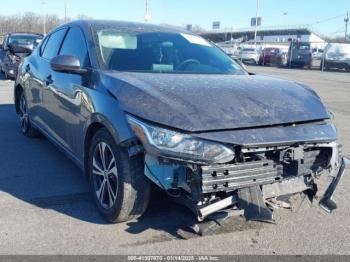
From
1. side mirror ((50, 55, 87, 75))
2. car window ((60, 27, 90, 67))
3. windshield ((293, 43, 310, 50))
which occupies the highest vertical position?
windshield ((293, 43, 310, 50))

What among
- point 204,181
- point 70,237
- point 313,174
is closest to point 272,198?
point 313,174

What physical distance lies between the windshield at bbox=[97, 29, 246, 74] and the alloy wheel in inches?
33.7

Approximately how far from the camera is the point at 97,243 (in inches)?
142

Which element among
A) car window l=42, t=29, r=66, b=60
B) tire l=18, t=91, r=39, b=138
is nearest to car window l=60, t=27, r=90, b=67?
car window l=42, t=29, r=66, b=60

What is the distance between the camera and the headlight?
10.6ft

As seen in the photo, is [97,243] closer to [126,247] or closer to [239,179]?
[126,247]

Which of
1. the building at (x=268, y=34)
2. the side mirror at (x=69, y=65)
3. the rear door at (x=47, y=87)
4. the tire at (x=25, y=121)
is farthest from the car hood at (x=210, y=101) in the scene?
the building at (x=268, y=34)

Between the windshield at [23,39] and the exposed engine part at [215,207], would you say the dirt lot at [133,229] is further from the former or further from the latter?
the windshield at [23,39]

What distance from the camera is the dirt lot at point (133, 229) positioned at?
3559mm

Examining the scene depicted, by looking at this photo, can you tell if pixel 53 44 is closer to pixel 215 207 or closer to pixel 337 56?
pixel 215 207

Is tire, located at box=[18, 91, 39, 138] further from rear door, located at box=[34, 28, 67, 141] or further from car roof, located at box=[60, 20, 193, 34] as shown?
car roof, located at box=[60, 20, 193, 34]

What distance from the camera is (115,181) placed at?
3.86 meters

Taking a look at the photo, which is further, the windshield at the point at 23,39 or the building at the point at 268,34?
the building at the point at 268,34

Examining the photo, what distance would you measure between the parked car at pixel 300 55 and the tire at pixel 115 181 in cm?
3434
